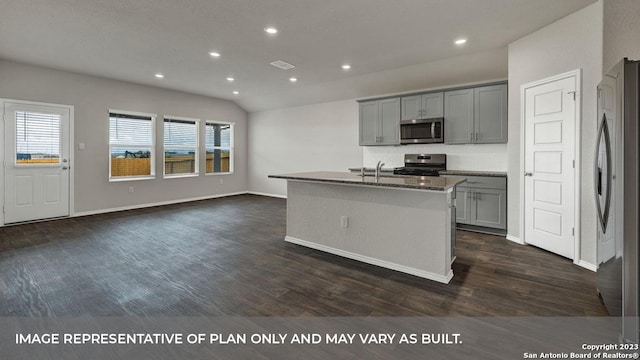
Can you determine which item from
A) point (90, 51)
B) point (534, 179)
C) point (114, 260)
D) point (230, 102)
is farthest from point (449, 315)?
point (230, 102)

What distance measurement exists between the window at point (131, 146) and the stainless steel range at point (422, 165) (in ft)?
18.4

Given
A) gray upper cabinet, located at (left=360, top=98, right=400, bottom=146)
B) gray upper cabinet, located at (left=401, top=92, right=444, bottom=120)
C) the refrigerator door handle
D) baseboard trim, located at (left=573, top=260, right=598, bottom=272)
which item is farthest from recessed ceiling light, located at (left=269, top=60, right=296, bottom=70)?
baseboard trim, located at (left=573, top=260, right=598, bottom=272)

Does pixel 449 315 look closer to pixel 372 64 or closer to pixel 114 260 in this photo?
pixel 114 260

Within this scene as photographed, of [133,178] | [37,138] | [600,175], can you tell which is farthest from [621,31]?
[37,138]

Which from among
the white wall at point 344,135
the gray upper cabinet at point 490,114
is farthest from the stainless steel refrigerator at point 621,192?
the white wall at point 344,135

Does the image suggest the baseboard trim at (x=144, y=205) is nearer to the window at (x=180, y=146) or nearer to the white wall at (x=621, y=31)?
the window at (x=180, y=146)

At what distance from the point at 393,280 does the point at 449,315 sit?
0.67 m

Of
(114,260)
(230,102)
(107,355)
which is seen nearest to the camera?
(107,355)

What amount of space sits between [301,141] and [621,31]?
604cm

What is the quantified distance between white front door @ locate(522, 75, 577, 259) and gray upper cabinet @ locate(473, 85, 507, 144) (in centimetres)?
73

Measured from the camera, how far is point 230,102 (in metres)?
8.34

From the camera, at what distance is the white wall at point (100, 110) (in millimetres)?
5066

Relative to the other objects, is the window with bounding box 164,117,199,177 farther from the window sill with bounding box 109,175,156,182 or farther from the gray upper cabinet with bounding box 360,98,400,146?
the gray upper cabinet with bounding box 360,98,400,146

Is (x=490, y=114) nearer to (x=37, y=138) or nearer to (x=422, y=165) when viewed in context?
(x=422, y=165)
